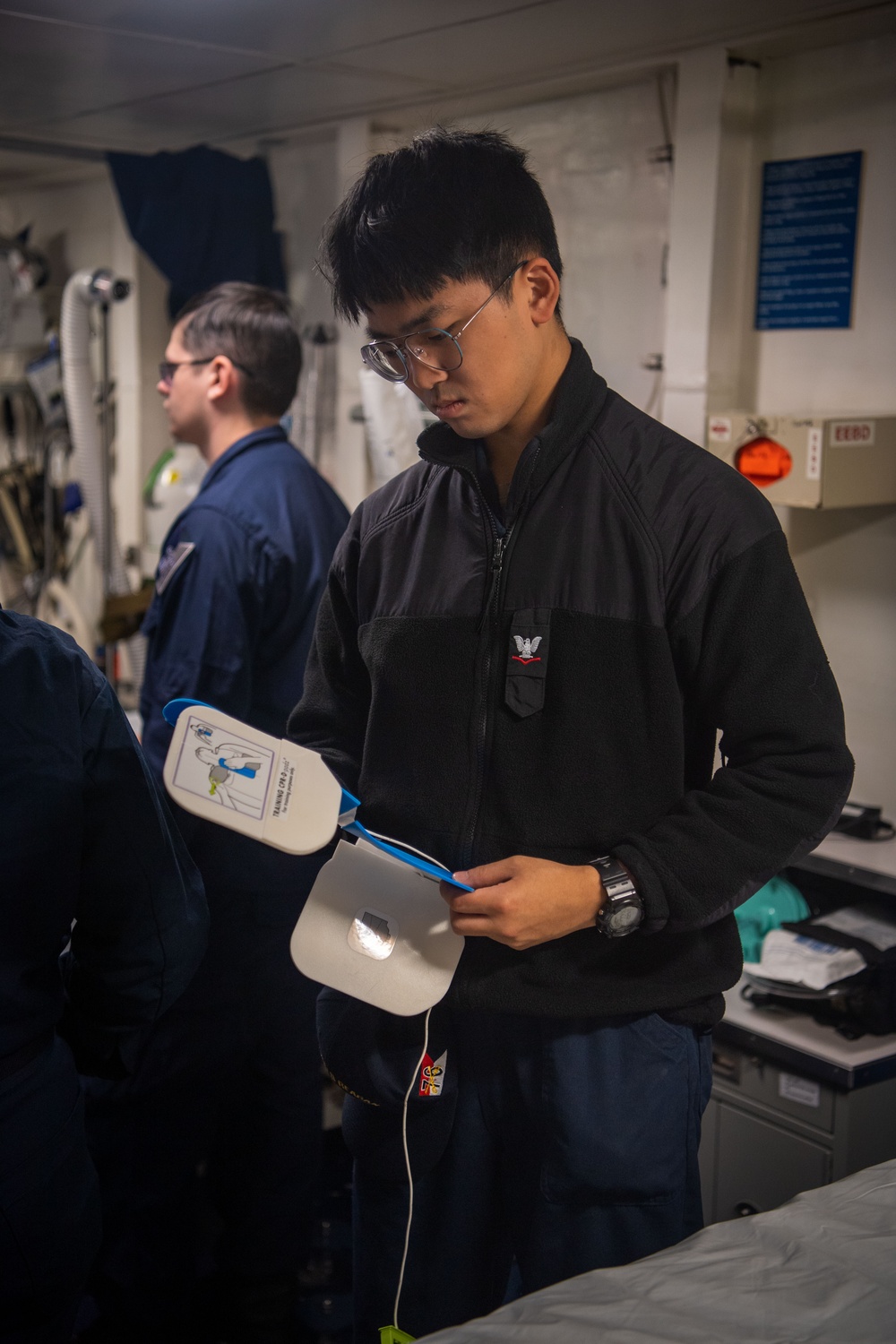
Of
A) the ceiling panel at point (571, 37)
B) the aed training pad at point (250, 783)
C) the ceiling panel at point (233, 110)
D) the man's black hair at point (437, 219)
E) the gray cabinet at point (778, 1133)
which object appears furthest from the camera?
the ceiling panel at point (233, 110)

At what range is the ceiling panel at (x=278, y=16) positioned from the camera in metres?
2.16

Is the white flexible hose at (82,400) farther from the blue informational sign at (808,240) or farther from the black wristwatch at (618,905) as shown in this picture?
the black wristwatch at (618,905)

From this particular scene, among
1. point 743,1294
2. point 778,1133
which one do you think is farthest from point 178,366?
point 743,1294

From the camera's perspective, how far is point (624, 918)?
46.9 inches

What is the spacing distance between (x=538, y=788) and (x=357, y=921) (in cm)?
25

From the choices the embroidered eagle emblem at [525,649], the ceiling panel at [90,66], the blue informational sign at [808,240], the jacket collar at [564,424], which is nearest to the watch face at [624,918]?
the embroidered eagle emblem at [525,649]

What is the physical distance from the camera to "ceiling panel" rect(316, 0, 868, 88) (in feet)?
7.22

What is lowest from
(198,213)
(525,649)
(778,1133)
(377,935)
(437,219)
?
(778,1133)

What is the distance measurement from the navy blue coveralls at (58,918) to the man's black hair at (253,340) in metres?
1.21

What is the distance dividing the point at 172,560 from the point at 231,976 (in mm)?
744

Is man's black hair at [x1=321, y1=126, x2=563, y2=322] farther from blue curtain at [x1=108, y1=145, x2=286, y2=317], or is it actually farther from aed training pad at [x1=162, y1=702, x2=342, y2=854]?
blue curtain at [x1=108, y1=145, x2=286, y2=317]

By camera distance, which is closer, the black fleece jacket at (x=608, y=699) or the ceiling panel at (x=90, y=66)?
the black fleece jacket at (x=608, y=699)

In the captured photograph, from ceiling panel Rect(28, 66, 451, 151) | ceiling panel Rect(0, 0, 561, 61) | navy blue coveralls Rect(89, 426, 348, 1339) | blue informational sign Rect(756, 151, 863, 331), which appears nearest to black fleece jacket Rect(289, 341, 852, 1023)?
navy blue coveralls Rect(89, 426, 348, 1339)

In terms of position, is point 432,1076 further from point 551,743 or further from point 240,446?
point 240,446
